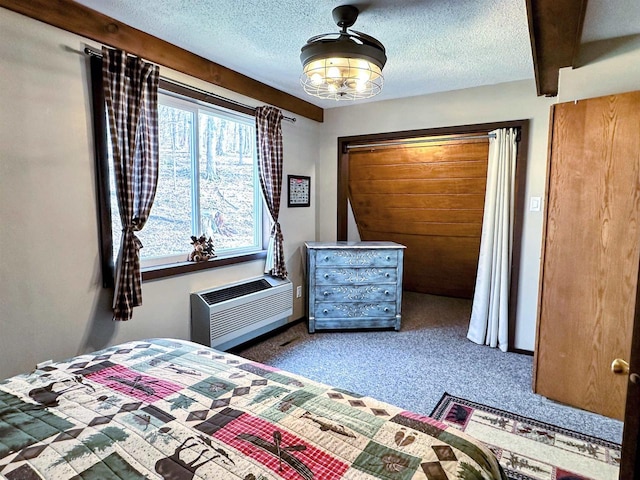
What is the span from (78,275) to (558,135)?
9.79ft

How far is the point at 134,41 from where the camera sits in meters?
2.35

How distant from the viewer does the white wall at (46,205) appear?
1.88 metres

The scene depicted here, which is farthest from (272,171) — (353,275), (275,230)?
(353,275)

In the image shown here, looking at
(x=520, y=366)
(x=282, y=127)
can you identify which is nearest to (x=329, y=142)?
(x=282, y=127)

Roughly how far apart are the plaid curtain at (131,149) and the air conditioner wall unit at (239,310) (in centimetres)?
59

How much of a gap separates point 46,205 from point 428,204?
3.93 m

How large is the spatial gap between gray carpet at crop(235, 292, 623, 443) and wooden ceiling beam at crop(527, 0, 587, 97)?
7.04 ft

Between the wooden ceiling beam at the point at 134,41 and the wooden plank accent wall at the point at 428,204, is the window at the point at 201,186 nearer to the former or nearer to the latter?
the wooden ceiling beam at the point at 134,41

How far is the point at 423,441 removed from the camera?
1118 mm

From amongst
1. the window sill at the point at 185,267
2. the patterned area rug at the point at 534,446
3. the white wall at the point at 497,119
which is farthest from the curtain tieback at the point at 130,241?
the white wall at the point at 497,119

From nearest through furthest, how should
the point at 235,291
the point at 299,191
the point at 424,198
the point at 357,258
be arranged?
the point at 235,291
the point at 357,258
the point at 299,191
the point at 424,198

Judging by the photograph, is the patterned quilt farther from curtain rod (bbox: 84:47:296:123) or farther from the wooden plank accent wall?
the wooden plank accent wall

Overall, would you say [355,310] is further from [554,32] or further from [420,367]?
[554,32]

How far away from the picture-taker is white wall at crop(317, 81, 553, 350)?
3186mm
